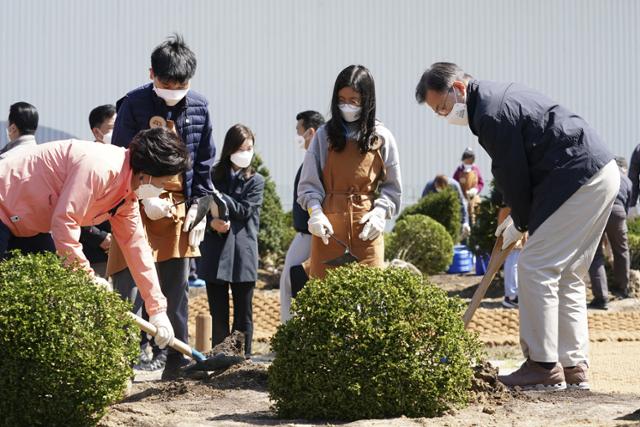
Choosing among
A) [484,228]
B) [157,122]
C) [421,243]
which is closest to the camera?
[157,122]

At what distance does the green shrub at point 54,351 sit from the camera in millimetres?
4496

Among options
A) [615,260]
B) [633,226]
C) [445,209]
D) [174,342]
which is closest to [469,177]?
[445,209]

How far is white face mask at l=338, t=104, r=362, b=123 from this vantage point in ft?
21.3

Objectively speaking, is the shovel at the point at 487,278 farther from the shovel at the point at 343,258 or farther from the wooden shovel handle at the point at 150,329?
the wooden shovel handle at the point at 150,329

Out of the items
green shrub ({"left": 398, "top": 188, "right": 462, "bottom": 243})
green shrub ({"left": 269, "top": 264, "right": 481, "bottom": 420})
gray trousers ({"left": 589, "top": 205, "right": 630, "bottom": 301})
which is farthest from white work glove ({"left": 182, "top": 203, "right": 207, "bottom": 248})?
green shrub ({"left": 398, "top": 188, "right": 462, "bottom": 243})

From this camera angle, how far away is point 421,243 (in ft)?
52.6

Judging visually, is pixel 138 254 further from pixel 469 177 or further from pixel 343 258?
pixel 469 177

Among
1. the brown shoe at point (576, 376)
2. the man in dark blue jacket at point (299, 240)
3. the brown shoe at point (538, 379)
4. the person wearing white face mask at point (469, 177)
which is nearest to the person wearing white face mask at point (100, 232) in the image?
the man in dark blue jacket at point (299, 240)

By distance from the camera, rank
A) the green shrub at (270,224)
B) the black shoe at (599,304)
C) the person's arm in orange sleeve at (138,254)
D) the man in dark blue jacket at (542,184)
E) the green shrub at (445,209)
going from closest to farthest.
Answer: the person's arm in orange sleeve at (138,254) → the man in dark blue jacket at (542,184) → the black shoe at (599,304) → the green shrub at (270,224) → the green shrub at (445,209)

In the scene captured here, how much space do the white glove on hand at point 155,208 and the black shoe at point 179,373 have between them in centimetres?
93

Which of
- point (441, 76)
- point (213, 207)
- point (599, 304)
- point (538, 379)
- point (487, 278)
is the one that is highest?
point (441, 76)

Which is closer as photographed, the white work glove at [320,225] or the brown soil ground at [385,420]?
the brown soil ground at [385,420]

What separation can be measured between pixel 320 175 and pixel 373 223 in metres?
0.49

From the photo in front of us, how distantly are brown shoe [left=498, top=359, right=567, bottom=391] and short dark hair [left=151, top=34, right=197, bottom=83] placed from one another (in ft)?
8.72
